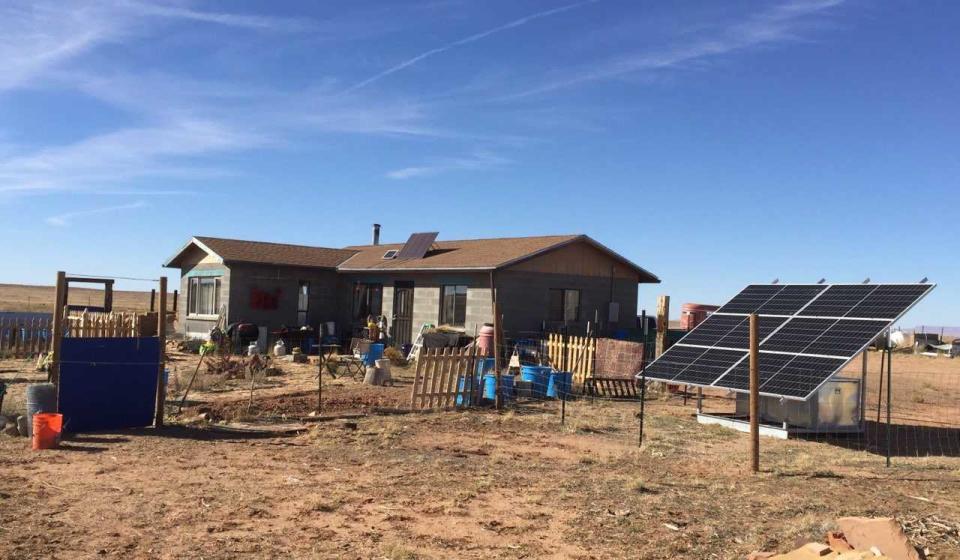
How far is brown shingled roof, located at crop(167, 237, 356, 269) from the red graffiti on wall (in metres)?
1.07

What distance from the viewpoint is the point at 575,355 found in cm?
2091

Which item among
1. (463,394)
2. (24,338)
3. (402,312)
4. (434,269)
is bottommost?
(463,394)

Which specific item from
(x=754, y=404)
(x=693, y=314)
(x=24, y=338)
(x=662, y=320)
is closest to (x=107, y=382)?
(x=754, y=404)

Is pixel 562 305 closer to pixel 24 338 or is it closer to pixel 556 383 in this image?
pixel 556 383

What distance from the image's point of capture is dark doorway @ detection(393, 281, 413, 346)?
27.3 meters

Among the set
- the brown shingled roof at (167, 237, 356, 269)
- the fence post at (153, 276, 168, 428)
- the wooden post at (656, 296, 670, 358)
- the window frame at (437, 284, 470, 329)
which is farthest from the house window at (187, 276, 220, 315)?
the fence post at (153, 276, 168, 428)

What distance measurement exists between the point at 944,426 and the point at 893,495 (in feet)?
26.9

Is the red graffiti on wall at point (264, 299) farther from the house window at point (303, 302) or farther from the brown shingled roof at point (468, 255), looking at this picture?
the brown shingled roof at point (468, 255)

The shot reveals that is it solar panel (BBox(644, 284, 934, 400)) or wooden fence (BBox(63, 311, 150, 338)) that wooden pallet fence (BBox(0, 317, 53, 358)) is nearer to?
wooden fence (BBox(63, 311, 150, 338))

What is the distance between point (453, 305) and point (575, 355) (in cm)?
605

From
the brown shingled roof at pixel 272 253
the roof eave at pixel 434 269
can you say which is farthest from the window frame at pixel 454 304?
the brown shingled roof at pixel 272 253

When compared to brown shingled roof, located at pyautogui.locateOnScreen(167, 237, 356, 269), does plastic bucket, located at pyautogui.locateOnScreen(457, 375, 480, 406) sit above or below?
below

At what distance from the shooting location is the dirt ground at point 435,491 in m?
6.74

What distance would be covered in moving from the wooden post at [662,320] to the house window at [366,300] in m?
11.4
